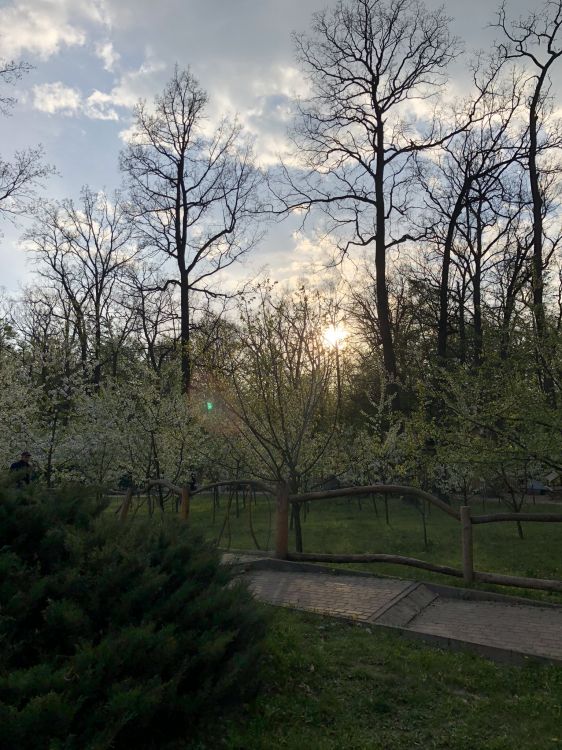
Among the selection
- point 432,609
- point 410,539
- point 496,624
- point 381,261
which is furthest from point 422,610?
point 381,261

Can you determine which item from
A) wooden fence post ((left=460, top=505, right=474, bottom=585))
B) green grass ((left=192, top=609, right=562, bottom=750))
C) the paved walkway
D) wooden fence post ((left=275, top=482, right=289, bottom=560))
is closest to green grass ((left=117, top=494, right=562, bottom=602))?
wooden fence post ((left=460, top=505, right=474, bottom=585))

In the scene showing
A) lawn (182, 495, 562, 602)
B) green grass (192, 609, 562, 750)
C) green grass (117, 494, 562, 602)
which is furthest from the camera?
lawn (182, 495, 562, 602)

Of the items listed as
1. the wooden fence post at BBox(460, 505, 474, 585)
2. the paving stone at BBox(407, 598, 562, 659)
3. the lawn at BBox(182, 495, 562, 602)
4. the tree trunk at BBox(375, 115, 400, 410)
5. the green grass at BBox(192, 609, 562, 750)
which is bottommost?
the lawn at BBox(182, 495, 562, 602)

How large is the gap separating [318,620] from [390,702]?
6.13 ft

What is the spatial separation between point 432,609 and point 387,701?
267 centimetres

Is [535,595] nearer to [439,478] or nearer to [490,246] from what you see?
[439,478]

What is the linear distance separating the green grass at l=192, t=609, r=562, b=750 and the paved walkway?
1.07 feet

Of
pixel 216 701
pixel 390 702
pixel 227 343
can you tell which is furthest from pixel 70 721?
pixel 227 343

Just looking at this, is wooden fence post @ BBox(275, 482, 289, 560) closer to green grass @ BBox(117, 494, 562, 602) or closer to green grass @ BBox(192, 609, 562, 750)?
green grass @ BBox(117, 494, 562, 602)

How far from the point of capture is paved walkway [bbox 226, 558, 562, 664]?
5352 millimetres

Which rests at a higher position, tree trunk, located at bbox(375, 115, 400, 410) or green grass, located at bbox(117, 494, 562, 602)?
tree trunk, located at bbox(375, 115, 400, 410)

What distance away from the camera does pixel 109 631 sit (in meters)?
3.65

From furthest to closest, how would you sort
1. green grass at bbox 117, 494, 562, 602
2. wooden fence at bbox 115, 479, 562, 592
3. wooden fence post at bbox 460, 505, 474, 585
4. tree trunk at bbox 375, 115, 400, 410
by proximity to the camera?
tree trunk at bbox 375, 115, 400, 410, green grass at bbox 117, 494, 562, 602, wooden fence post at bbox 460, 505, 474, 585, wooden fence at bbox 115, 479, 562, 592

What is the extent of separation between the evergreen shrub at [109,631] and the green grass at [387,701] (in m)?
0.32
